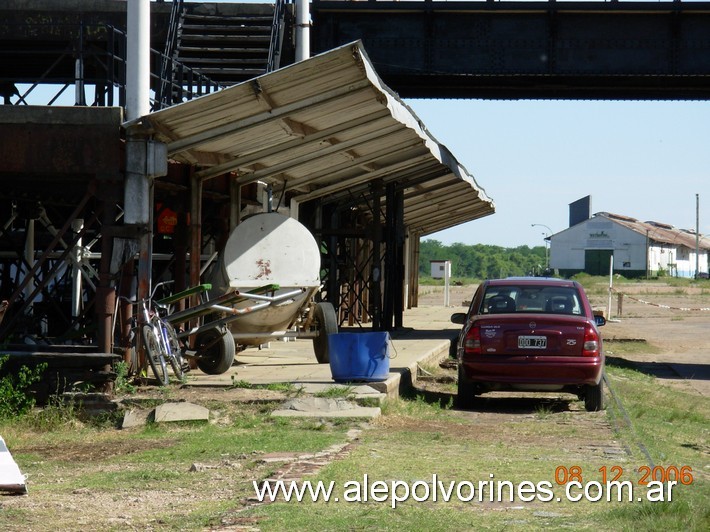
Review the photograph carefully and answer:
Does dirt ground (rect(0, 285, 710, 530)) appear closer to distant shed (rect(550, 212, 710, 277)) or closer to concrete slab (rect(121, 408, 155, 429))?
concrete slab (rect(121, 408, 155, 429))

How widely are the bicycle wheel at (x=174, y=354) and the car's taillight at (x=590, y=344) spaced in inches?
194

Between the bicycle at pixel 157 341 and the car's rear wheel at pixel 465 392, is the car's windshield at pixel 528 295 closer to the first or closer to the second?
the car's rear wheel at pixel 465 392

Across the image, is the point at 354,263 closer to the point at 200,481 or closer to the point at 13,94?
the point at 13,94

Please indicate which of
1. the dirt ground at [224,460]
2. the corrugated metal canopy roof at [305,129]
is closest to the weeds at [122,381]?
the dirt ground at [224,460]

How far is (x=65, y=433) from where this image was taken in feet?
40.6

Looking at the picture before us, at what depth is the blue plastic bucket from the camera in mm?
14320

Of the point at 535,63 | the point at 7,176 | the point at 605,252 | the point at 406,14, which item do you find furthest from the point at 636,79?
the point at 605,252

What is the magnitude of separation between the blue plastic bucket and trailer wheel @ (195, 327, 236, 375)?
1586mm

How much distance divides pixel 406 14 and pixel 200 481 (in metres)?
18.1

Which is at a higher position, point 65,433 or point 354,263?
point 354,263

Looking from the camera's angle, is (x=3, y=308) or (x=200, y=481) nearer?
(x=200, y=481)

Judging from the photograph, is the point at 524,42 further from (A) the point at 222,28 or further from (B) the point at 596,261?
(B) the point at 596,261

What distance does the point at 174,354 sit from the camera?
46.3 feet

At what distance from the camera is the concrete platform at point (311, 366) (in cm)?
1415
